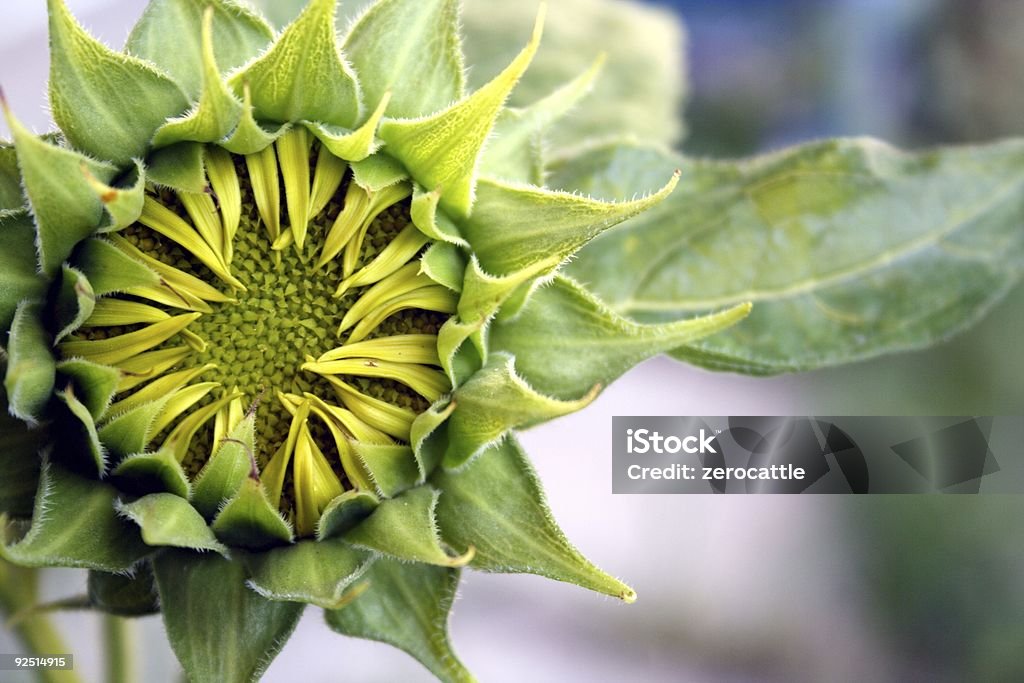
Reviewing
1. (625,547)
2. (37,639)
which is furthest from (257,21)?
(625,547)

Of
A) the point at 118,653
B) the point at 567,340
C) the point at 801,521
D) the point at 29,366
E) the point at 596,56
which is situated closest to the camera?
the point at 29,366

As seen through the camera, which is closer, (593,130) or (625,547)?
(593,130)

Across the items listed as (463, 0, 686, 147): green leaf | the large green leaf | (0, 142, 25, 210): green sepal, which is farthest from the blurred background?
(0, 142, 25, 210): green sepal

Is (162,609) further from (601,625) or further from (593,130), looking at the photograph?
(601,625)

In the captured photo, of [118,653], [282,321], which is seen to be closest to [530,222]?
[282,321]

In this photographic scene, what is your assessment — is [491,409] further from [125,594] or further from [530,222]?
[125,594]

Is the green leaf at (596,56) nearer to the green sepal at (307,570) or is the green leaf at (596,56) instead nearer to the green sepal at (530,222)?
the green sepal at (530,222)

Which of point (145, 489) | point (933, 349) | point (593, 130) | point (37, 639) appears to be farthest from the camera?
point (933, 349)

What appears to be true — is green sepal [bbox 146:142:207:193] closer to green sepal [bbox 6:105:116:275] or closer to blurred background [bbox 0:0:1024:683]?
green sepal [bbox 6:105:116:275]
